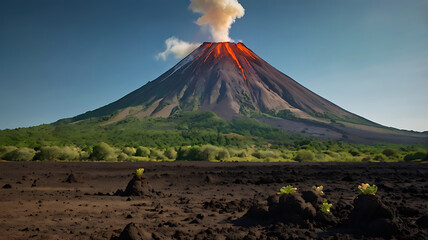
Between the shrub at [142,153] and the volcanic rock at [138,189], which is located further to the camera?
the shrub at [142,153]

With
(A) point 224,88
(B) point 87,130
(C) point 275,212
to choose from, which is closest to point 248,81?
(A) point 224,88

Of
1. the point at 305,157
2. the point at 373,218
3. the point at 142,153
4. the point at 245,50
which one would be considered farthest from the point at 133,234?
the point at 245,50

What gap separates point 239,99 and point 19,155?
88.3 metres

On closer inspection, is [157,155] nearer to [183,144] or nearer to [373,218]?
[183,144]

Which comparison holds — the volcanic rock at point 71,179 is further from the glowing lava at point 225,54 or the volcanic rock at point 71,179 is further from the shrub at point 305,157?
the glowing lava at point 225,54

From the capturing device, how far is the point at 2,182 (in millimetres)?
15695

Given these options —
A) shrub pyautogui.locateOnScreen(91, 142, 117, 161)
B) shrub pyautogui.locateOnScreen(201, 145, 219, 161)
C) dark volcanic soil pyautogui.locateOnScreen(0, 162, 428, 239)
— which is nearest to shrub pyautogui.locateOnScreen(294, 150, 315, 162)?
shrub pyautogui.locateOnScreen(201, 145, 219, 161)

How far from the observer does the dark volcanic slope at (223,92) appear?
107 meters

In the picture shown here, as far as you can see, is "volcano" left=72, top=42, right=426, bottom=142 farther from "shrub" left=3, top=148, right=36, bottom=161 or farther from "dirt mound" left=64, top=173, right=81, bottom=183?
"dirt mound" left=64, top=173, right=81, bottom=183

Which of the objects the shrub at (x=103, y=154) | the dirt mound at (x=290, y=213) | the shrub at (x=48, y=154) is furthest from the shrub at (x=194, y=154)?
the dirt mound at (x=290, y=213)

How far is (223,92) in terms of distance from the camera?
385ft

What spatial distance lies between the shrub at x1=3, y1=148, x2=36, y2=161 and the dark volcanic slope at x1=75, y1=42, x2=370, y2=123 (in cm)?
6975

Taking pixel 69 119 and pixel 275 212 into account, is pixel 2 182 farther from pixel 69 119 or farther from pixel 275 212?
pixel 69 119

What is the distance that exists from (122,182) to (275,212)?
11040 mm
